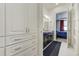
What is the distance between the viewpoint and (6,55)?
0.87 m

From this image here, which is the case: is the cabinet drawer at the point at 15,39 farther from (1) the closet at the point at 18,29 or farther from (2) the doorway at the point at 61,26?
(2) the doorway at the point at 61,26

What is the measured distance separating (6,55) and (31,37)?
460 mm

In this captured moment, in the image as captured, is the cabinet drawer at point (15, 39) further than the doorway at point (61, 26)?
No

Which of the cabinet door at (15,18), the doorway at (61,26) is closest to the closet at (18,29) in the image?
the cabinet door at (15,18)

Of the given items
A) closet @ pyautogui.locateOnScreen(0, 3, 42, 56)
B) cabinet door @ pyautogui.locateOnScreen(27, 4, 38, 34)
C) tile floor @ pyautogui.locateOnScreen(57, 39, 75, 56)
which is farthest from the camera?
cabinet door @ pyautogui.locateOnScreen(27, 4, 38, 34)

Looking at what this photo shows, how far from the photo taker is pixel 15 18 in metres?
0.97

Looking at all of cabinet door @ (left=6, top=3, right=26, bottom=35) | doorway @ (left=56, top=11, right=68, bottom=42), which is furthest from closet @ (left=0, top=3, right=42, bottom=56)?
doorway @ (left=56, top=11, right=68, bottom=42)

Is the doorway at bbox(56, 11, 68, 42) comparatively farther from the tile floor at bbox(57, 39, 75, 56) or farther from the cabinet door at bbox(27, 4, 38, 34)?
the cabinet door at bbox(27, 4, 38, 34)

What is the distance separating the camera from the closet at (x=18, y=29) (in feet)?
2.72

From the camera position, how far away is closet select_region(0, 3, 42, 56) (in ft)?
2.72

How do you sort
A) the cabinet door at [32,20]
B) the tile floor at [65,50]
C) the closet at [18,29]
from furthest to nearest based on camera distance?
the cabinet door at [32,20] → the tile floor at [65,50] → the closet at [18,29]

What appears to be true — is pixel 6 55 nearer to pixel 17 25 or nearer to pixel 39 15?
pixel 17 25

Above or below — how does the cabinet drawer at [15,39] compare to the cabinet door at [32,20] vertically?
below

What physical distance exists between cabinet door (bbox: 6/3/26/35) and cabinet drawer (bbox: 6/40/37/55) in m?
0.14
